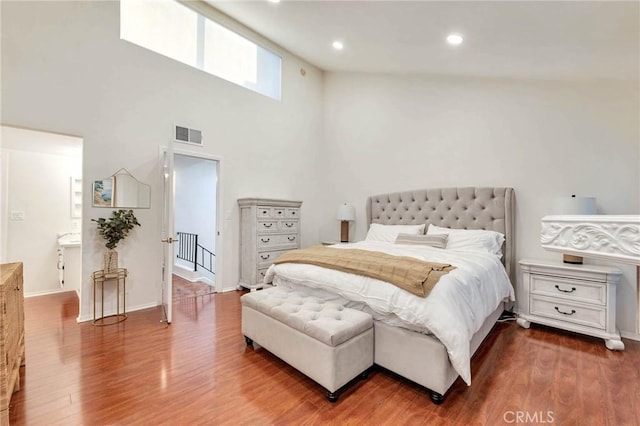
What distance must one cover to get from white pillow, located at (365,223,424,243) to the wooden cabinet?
3.77 m

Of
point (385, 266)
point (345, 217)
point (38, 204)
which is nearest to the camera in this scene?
point (385, 266)

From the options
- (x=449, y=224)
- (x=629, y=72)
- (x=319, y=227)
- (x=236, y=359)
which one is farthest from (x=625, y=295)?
(x=319, y=227)

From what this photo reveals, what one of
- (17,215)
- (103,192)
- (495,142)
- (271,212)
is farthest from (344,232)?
(17,215)

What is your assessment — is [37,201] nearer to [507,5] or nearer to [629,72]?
[507,5]

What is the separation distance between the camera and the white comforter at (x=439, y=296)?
1791 millimetres

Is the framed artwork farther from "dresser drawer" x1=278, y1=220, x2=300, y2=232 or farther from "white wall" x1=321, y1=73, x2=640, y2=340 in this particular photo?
"white wall" x1=321, y1=73, x2=640, y2=340

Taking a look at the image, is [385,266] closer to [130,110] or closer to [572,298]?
[572,298]

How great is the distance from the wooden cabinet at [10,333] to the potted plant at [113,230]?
40.8 inches

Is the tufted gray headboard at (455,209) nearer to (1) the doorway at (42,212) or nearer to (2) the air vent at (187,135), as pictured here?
(2) the air vent at (187,135)

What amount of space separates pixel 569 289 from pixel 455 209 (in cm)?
151

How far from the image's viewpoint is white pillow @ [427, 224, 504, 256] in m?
3.35

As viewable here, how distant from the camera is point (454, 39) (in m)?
2.99

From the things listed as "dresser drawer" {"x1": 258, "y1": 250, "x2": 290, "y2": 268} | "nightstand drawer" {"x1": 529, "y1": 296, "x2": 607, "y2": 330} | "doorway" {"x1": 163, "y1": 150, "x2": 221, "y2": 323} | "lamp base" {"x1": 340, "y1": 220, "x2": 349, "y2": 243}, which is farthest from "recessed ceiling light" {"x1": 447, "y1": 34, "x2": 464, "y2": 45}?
"doorway" {"x1": 163, "y1": 150, "x2": 221, "y2": 323}

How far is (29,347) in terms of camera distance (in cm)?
251
